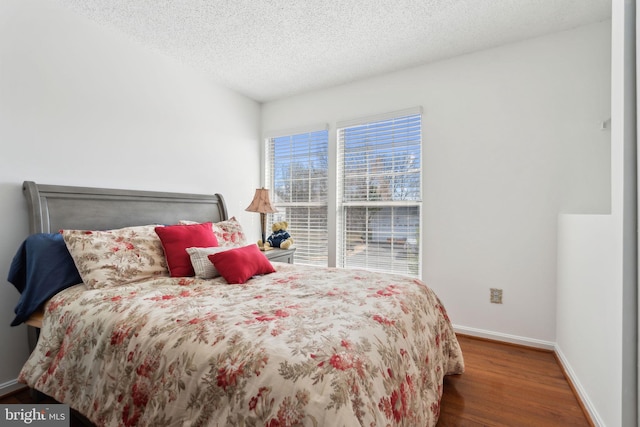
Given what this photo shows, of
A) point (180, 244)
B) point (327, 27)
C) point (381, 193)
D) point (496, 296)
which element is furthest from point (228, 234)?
point (496, 296)

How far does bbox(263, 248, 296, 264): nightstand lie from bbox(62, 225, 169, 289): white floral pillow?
1.08 metres

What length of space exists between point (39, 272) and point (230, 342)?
148 cm

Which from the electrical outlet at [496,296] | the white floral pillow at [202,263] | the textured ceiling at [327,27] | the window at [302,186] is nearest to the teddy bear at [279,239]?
the window at [302,186]

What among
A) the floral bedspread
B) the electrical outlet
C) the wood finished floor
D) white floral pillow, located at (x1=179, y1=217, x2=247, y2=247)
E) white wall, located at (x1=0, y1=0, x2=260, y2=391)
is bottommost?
the wood finished floor

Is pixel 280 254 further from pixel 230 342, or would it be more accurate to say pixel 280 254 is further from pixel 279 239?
pixel 230 342

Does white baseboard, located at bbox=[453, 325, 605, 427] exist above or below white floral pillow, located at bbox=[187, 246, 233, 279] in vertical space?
below

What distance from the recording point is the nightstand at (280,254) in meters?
3.06

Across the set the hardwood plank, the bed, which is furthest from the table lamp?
the hardwood plank

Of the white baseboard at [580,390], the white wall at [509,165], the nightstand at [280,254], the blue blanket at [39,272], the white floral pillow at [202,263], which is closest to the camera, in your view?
the white baseboard at [580,390]

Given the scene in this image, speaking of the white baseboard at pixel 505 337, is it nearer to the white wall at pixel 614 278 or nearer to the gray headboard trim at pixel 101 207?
the white wall at pixel 614 278

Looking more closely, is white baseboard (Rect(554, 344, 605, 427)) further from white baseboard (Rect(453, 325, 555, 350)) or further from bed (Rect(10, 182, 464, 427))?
bed (Rect(10, 182, 464, 427))

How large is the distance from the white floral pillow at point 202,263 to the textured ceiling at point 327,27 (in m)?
1.74

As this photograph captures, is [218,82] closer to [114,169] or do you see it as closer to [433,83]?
[114,169]

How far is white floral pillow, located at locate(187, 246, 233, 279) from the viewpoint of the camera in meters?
2.07
